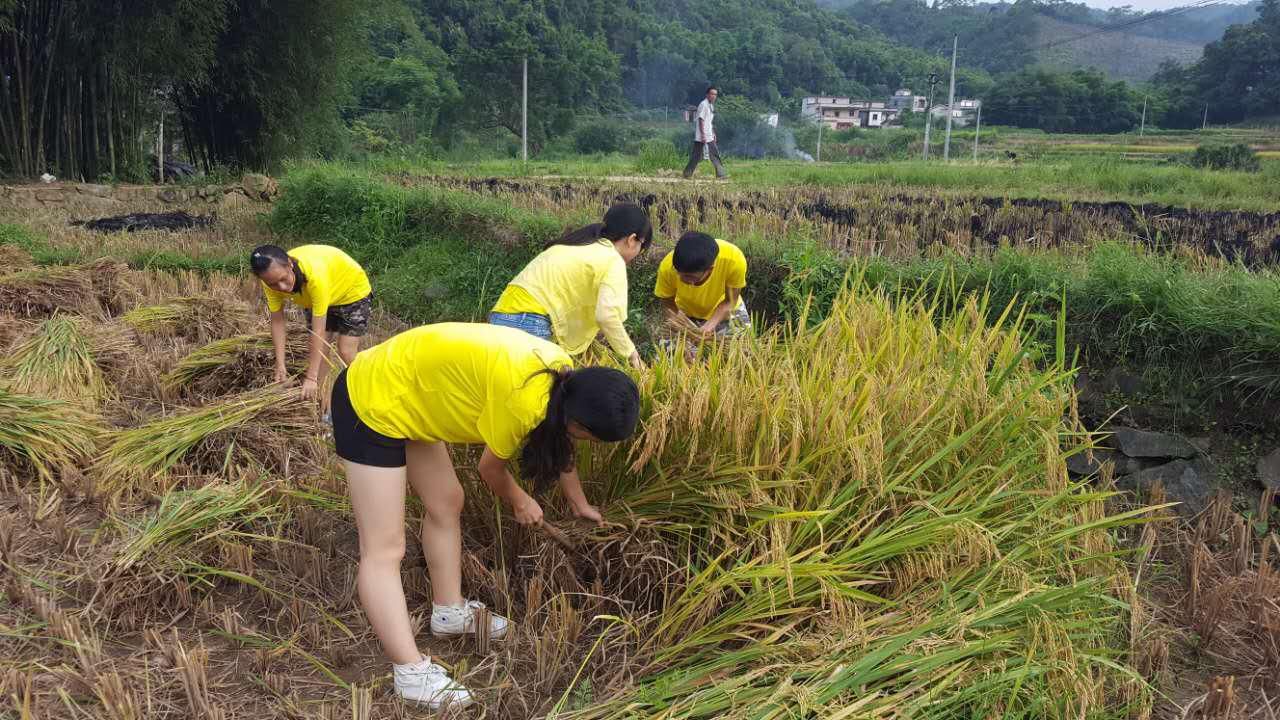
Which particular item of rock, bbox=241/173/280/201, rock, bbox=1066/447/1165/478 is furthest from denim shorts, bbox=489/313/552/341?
rock, bbox=241/173/280/201

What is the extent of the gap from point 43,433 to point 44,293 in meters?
2.63

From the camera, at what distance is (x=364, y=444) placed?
2.26m

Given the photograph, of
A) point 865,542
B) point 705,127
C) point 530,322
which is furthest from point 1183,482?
point 705,127

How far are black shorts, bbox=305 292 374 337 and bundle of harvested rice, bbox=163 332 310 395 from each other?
0.26m

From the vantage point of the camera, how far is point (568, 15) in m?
41.7

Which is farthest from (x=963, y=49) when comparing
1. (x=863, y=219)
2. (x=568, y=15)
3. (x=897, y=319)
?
(x=897, y=319)

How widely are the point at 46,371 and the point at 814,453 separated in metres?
3.78

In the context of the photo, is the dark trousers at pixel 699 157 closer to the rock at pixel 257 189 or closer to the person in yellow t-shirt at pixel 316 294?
the rock at pixel 257 189

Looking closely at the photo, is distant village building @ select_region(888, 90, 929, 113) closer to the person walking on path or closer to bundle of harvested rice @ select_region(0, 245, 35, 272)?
the person walking on path

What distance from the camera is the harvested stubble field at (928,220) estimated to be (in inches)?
251

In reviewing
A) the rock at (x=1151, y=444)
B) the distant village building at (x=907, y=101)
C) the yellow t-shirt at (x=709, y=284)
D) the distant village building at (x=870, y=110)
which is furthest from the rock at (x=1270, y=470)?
the distant village building at (x=907, y=101)

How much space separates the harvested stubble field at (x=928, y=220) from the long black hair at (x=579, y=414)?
3744 mm

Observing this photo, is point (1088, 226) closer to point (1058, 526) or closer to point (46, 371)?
point (1058, 526)

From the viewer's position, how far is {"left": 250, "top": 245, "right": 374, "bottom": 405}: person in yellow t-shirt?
13.2 feet
